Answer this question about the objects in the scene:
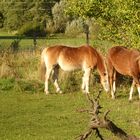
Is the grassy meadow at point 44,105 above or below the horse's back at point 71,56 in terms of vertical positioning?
below

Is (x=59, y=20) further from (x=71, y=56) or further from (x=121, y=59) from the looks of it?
(x=121, y=59)

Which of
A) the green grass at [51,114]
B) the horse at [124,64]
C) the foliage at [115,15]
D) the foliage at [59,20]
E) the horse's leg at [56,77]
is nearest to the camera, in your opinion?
the green grass at [51,114]

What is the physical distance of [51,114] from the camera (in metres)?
13.3

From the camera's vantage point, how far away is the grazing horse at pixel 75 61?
17716mm

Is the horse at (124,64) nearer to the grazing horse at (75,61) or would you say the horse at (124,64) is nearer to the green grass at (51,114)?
the grazing horse at (75,61)

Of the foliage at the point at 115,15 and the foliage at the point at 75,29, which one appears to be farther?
the foliage at the point at 75,29

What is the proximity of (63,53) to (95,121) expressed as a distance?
14.6m

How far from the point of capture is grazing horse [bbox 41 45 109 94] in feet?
58.1

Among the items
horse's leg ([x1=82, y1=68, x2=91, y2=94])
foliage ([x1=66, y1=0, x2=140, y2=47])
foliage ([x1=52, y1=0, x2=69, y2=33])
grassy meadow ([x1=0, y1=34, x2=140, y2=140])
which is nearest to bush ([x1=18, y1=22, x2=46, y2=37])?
foliage ([x1=52, y1=0, x2=69, y2=33])

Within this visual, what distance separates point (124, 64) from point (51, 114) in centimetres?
404

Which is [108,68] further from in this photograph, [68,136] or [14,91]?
[68,136]

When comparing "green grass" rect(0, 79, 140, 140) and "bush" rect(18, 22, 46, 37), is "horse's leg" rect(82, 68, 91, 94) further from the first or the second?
"bush" rect(18, 22, 46, 37)

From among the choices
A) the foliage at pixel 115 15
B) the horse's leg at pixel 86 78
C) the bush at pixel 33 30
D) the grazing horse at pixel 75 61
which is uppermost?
the foliage at pixel 115 15

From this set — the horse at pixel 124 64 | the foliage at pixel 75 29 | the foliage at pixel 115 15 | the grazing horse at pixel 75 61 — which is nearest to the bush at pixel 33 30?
the foliage at pixel 75 29
